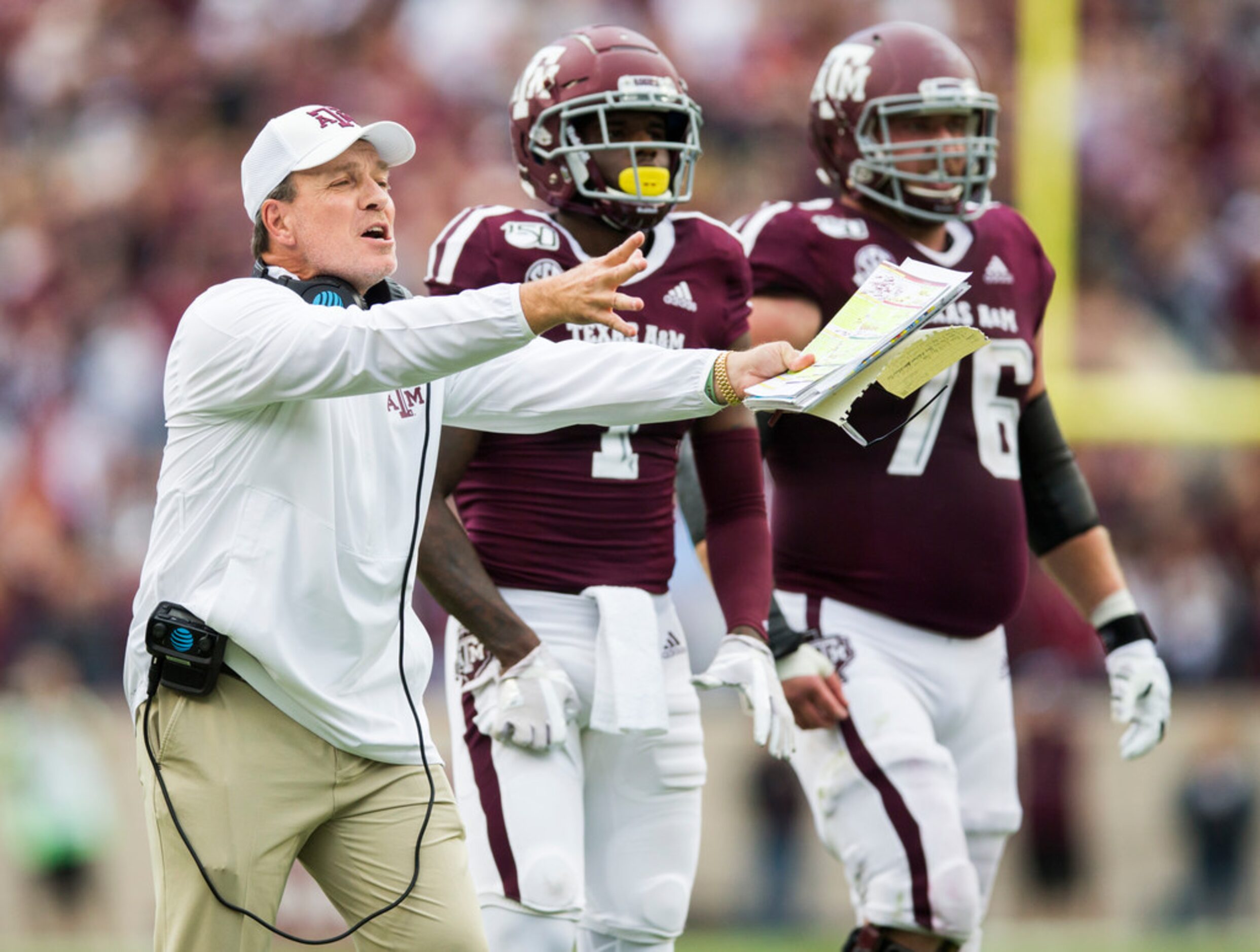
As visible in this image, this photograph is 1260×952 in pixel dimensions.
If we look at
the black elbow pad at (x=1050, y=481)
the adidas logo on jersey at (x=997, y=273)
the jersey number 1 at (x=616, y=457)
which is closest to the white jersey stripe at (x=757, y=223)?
the adidas logo on jersey at (x=997, y=273)

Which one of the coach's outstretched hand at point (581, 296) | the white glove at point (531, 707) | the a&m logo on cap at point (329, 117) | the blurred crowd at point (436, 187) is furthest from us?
the blurred crowd at point (436, 187)

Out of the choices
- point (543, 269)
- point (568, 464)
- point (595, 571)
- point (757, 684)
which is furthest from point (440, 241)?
point (757, 684)

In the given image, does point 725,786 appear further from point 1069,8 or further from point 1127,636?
point 1127,636

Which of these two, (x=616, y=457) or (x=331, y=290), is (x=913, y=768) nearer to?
(x=616, y=457)

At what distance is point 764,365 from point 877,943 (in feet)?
5.11

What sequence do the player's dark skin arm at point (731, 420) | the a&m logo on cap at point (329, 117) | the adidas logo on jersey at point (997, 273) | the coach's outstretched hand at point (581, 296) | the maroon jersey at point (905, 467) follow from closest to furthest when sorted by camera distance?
1. the coach's outstretched hand at point (581, 296)
2. the a&m logo on cap at point (329, 117)
3. the player's dark skin arm at point (731, 420)
4. the maroon jersey at point (905, 467)
5. the adidas logo on jersey at point (997, 273)

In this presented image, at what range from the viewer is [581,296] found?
313cm

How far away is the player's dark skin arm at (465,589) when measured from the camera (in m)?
3.88

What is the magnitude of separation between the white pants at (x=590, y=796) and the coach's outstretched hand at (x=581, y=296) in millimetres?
999

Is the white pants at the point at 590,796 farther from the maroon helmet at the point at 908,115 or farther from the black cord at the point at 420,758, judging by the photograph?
the maroon helmet at the point at 908,115

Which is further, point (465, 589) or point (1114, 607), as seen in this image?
point (1114, 607)

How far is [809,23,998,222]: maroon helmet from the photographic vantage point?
4.47 metres

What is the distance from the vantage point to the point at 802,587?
4.50m

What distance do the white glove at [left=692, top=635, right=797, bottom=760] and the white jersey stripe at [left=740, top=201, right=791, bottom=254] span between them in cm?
93
